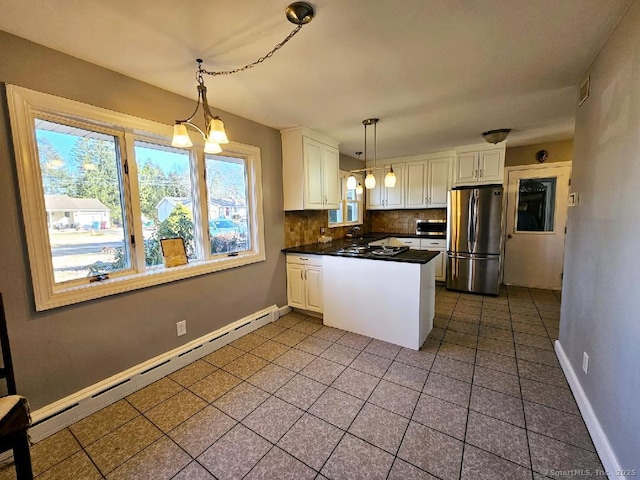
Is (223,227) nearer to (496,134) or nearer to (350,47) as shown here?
(350,47)

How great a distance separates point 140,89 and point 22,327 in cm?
182

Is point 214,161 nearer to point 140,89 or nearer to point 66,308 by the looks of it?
point 140,89

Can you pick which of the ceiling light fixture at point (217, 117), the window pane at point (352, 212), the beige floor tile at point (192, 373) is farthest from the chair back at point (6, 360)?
the window pane at point (352, 212)

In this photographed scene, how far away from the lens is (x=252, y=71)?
1973 mm

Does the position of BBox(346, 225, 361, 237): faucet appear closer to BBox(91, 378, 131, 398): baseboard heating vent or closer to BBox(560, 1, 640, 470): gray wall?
BBox(560, 1, 640, 470): gray wall

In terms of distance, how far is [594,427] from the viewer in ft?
5.05

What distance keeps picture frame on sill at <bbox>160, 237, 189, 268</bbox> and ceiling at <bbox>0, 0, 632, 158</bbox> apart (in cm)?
115

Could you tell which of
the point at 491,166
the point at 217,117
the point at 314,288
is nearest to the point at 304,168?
the point at 314,288

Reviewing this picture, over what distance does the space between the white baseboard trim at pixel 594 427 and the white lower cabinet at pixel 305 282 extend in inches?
89.7

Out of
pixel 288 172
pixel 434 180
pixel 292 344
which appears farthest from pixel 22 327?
pixel 434 180

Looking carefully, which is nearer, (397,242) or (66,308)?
(66,308)

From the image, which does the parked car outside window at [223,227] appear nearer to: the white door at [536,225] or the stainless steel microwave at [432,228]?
the stainless steel microwave at [432,228]

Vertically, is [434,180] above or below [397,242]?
above

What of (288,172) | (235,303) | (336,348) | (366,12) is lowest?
(336,348)
